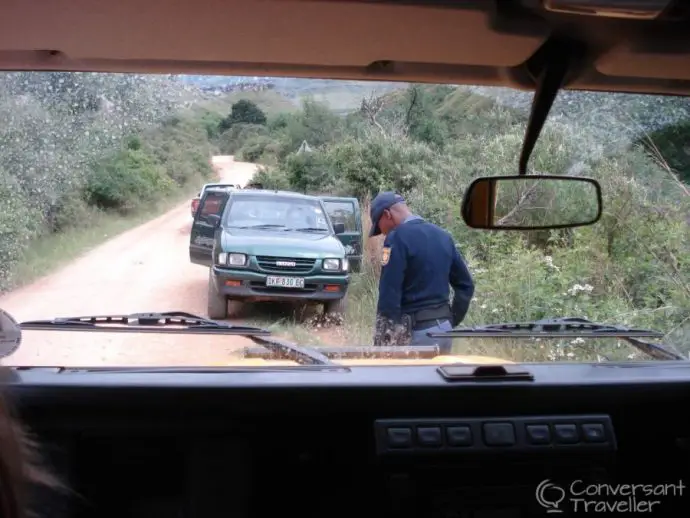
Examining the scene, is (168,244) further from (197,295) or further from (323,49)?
(323,49)

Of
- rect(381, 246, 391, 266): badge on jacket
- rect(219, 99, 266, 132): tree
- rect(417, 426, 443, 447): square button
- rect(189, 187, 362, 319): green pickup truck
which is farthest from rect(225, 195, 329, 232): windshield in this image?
rect(417, 426, 443, 447): square button

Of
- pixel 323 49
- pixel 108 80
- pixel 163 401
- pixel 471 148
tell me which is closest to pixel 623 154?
pixel 471 148

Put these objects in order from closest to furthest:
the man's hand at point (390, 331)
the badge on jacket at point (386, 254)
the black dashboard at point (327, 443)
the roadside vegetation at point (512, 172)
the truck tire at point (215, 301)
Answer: the black dashboard at point (327, 443) → the man's hand at point (390, 331) → the badge on jacket at point (386, 254) → the roadside vegetation at point (512, 172) → the truck tire at point (215, 301)

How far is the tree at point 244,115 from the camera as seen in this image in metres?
4.68

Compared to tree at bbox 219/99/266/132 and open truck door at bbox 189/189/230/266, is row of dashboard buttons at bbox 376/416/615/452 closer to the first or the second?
tree at bbox 219/99/266/132

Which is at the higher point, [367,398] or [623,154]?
[623,154]

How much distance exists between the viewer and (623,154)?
6.22 metres

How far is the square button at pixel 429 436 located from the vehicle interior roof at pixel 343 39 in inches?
43.0

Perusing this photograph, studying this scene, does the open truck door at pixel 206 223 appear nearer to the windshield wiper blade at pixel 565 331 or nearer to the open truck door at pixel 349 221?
the open truck door at pixel 349 221

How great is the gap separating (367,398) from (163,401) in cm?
58

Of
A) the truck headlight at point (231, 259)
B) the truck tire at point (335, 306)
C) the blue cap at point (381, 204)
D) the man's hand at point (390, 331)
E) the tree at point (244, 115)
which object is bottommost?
the truck tire at point (335, 306)

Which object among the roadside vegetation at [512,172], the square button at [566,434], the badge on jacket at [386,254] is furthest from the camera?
the roadside vegetation at [512,172]

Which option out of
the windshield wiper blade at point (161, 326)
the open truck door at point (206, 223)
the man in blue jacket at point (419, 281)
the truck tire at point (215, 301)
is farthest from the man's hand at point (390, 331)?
the open truck door at point (206, 223)

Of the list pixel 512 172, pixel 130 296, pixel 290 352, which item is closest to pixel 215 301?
pixel 130 296
